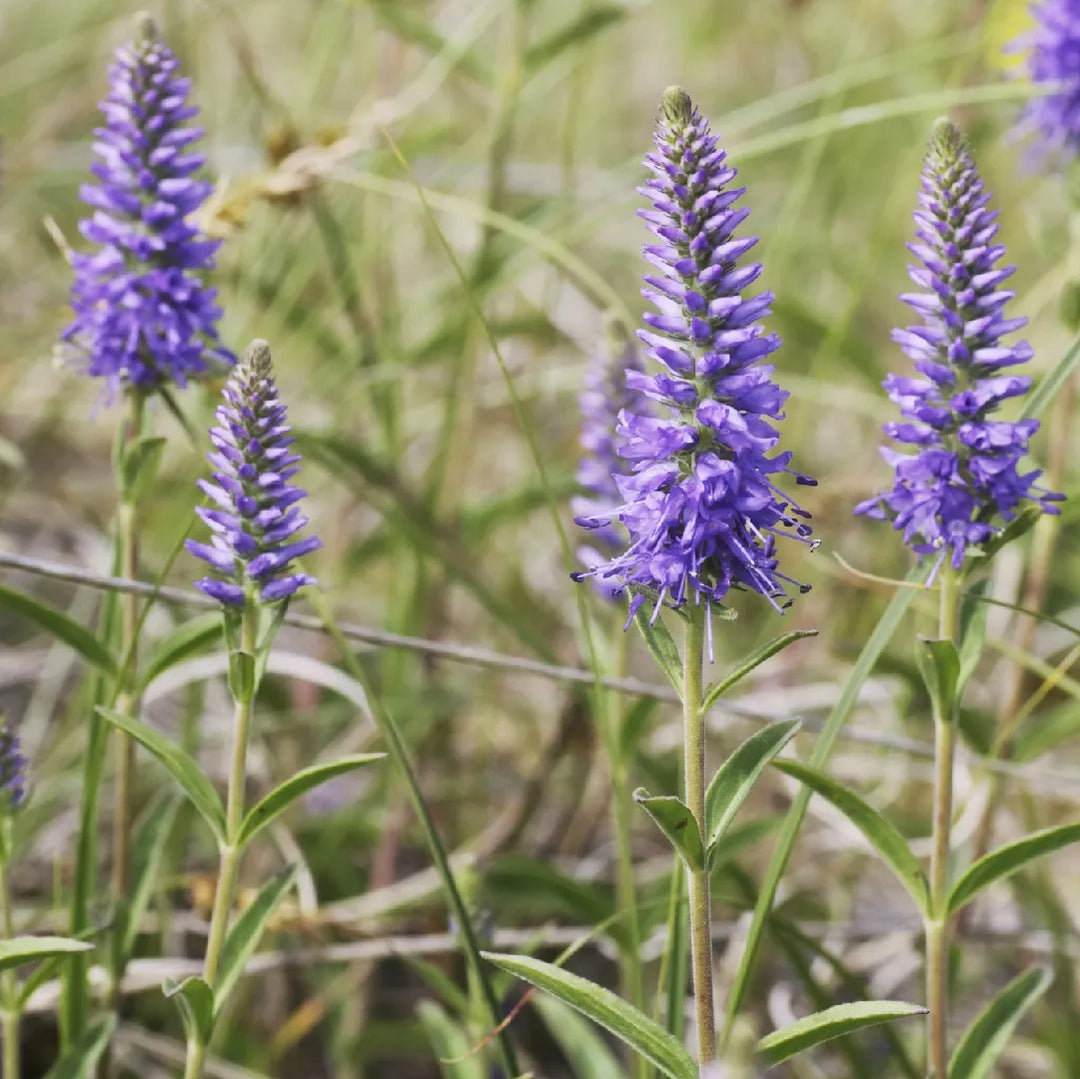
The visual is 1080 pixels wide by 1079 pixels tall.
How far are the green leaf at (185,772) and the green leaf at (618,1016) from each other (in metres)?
0.59

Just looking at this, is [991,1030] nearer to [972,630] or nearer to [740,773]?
[972,630]

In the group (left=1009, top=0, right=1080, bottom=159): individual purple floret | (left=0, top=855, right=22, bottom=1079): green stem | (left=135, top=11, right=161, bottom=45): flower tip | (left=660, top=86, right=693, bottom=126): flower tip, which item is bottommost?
(left=0, top=855, right=22, bottom=1079): green stem

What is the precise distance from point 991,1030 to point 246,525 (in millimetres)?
1636

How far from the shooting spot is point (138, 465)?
104 inches

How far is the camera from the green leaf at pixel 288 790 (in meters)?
1.98

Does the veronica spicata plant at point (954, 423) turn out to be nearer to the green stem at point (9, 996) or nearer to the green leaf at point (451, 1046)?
the green leaf at point (451, 1046)

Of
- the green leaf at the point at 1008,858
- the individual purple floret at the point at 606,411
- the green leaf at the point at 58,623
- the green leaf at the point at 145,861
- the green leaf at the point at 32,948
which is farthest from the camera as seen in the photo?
the individual purple floret at the point at 606,411

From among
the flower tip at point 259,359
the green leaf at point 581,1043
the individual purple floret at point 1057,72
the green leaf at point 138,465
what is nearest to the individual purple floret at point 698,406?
the flower tip at point 259,359

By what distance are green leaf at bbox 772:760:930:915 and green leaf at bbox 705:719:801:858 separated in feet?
0.48

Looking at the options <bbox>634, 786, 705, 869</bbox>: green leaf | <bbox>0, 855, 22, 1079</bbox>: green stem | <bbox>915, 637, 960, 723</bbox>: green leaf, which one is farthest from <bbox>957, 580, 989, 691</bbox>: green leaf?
<bbox>0, 855, 22, 1079</bbox>: green stem

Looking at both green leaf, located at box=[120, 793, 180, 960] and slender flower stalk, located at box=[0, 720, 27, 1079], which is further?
green leaf, located at box=[120, 793, 180, 960]

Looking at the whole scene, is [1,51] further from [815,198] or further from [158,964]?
[158,964]

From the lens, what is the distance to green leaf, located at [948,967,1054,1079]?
2.27m

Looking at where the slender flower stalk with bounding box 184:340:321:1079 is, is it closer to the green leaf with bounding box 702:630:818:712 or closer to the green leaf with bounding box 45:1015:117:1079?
the green leaf with bounding box 45:1015:117:1079
